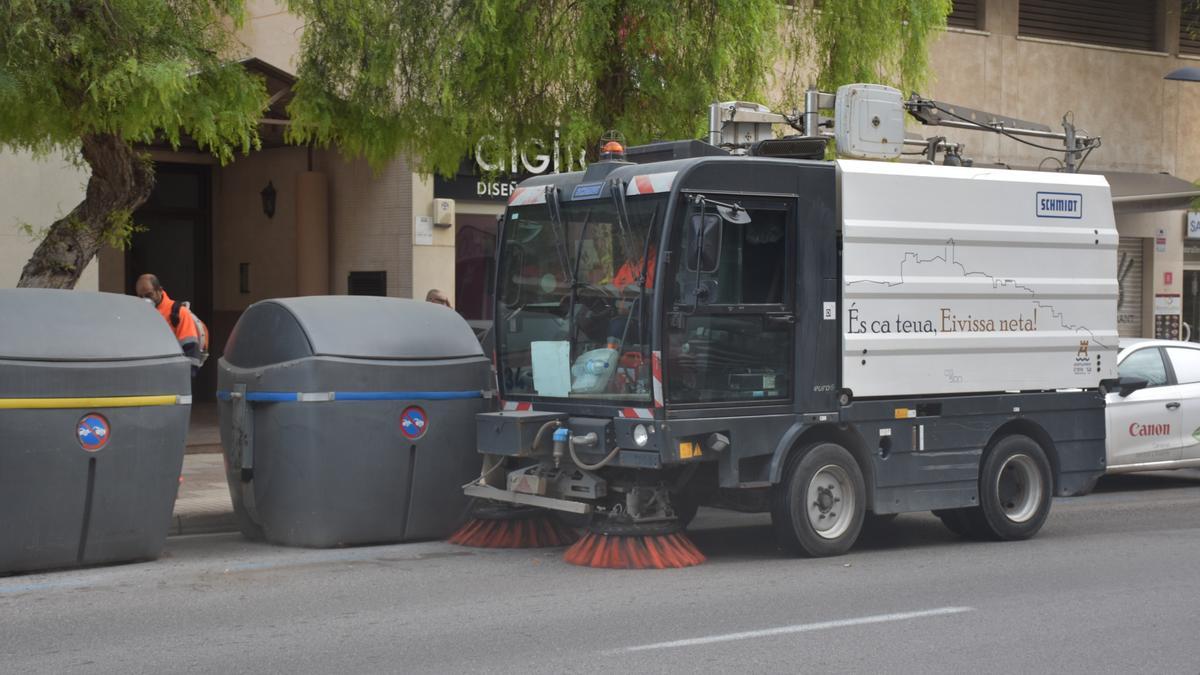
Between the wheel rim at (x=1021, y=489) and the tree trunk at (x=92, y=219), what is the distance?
7236 mm

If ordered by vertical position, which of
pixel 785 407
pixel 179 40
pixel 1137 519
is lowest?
pixel 1137 519

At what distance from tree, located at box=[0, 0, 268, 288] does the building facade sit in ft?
5.67

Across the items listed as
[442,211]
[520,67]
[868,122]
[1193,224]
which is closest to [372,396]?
[868,122]

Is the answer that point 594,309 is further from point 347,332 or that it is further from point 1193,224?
point 1193,224

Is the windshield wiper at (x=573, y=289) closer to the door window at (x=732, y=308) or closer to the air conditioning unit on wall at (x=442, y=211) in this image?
the door window at (x=732, y=308)

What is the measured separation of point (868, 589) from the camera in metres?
8.57

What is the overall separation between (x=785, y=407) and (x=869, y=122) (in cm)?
265

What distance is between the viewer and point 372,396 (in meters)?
9.87

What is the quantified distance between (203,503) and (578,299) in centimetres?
406

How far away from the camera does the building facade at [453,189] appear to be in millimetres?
17734

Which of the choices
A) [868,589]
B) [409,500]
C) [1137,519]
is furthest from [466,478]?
[1137,519]

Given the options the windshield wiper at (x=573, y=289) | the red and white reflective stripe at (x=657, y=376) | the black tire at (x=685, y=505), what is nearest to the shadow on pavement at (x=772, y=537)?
the black tire at (x=685, y=505)

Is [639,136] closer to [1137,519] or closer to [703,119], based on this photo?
[703,119]

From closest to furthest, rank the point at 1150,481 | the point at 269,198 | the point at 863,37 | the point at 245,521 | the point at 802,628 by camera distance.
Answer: the point at 802,628 < the point at 245,521 < the point at 863,37 < the point at 1150,481 < the point at 269,198
